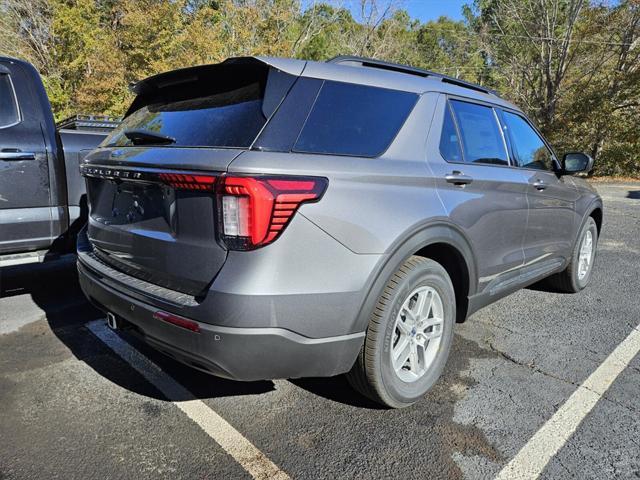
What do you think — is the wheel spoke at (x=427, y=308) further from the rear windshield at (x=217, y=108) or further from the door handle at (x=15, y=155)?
the door handle at (x=15, y=155)

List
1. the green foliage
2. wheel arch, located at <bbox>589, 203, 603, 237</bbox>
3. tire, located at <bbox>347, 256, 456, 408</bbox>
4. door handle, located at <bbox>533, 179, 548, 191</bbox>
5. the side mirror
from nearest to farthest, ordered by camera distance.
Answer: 1. tire, located at <bbox>347, 256, 456, 408</bbox>
2. door handle, located at <bbox>533, 179, 548, 191</bbox>
3. the side mirror
4. wheel arch, located at <bbox>589, 203, 603, 237</bbox>
5. the green foliage

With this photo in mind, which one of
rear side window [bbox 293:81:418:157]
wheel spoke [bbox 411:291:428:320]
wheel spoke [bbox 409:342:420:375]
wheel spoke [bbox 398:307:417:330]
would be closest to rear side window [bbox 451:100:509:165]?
rear side window [bbox 293:81:418:157]

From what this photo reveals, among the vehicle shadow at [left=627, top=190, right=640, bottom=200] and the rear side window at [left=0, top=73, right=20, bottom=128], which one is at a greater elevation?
the rear side window at [left=0, top=73, right=20, bottom=128]

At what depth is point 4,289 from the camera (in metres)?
4.67

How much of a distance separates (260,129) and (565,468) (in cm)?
212

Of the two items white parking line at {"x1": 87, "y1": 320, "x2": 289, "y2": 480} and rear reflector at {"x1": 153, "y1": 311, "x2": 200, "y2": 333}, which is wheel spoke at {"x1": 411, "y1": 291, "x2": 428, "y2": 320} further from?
rear reflector at {"x1": 153, "y1": 311, "x2": 200, "y2": 333}

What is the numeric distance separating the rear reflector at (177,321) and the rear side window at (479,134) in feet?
6.55

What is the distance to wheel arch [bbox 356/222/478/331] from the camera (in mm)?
2258

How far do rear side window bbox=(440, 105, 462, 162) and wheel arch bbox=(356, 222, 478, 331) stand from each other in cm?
46

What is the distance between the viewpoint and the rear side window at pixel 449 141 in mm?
2833

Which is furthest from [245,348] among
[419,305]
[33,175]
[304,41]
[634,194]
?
[304,41]

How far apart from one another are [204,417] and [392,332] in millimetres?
1138

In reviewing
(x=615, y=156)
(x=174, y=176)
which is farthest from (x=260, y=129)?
(x=615, y=156)

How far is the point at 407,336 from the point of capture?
8.64 feet
